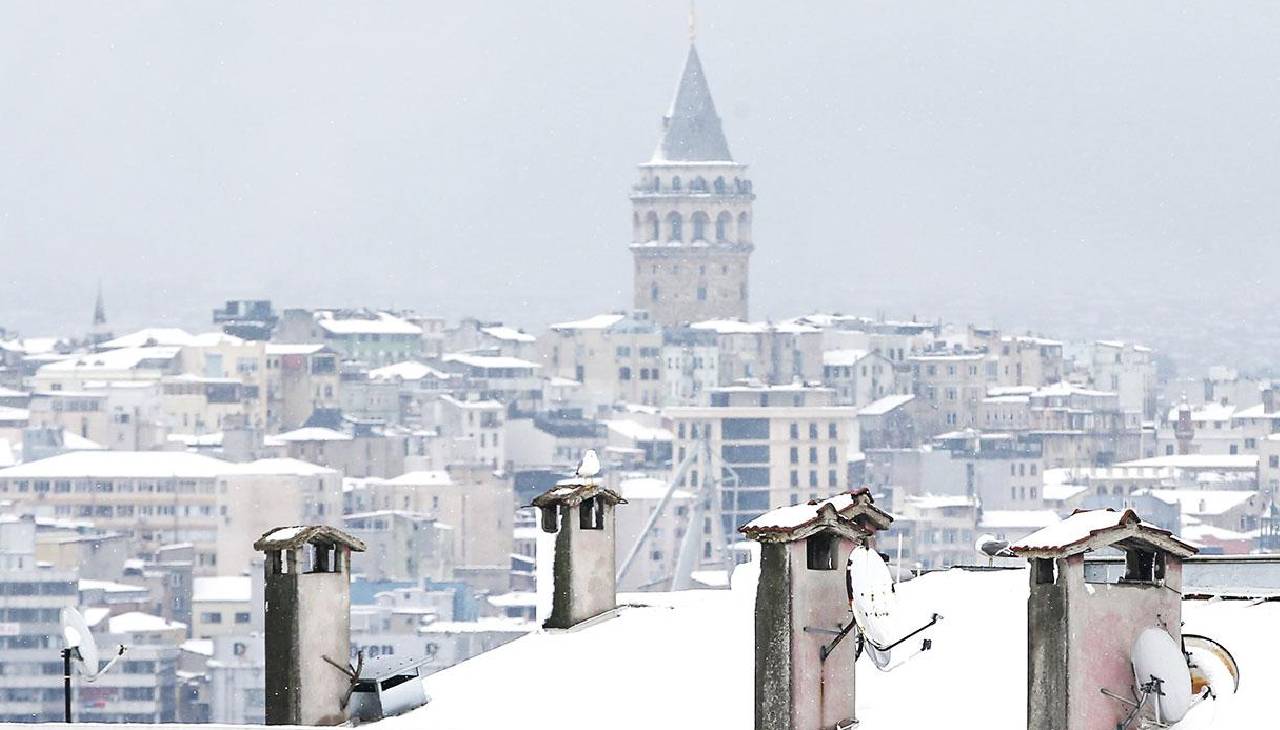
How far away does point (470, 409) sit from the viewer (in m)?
127

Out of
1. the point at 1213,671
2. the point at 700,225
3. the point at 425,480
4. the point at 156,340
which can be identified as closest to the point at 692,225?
the point at 700,225

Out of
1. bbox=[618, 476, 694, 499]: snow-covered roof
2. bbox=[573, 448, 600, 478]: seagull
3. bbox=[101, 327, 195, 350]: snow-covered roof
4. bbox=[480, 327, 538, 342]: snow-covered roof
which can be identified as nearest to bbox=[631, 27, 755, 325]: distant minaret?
bbox=[480, 327, 538, 342]: snow-covered roof

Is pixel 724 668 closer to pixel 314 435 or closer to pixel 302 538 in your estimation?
pixel 302 538

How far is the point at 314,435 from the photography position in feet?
395

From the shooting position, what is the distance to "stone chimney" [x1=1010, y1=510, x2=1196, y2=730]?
20.2 ft

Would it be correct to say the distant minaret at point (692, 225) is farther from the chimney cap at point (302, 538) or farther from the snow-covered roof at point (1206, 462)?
the chimney cap at point (302, 538)

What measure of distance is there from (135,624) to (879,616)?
269 feet

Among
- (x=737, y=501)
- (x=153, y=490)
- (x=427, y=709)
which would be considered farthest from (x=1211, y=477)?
(x=427, y=709)

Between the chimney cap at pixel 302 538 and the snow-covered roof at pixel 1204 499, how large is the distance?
330ft

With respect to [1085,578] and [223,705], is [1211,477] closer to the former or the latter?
[223,705]

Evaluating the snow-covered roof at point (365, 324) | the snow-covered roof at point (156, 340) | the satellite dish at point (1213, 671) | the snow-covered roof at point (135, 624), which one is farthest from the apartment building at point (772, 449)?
the satellite dish at point (1213, 671)

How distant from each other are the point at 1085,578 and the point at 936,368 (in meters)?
138

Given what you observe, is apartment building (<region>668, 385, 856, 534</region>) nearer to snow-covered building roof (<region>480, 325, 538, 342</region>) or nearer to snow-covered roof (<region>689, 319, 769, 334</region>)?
snow-covered roof (<region>689, 319, 769, 334</region>)

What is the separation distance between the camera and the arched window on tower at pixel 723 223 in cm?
16612
